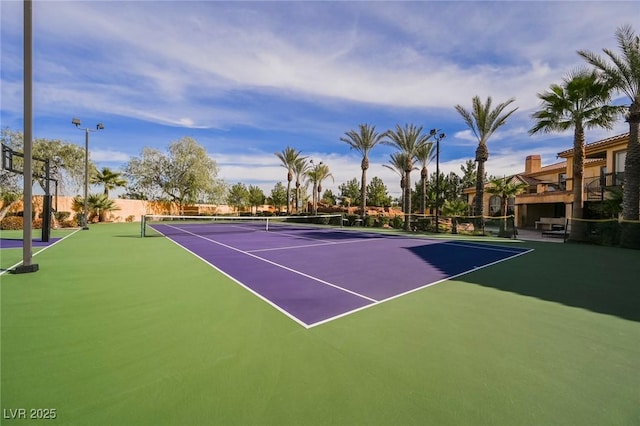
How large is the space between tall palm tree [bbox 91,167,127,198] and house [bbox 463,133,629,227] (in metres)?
48.2

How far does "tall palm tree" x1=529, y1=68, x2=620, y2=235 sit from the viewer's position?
16.8 m

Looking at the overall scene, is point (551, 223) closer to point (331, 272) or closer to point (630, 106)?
point (630, 106)

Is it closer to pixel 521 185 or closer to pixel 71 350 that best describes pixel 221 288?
pixel 71 350

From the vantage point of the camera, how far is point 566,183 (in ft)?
92.3

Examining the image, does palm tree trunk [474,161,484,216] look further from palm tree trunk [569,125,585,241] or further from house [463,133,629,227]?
house [463,133,629,227]

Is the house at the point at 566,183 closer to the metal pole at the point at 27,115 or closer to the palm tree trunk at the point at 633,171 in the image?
the palm tree trunk at the point at 633,171

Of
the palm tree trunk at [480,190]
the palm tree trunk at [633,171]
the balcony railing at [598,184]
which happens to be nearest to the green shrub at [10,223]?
the palm tree trunk at [480,190]

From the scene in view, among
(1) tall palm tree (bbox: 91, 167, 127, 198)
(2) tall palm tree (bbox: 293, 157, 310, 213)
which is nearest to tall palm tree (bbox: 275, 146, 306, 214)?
(2) tall palm tree (bbox: 293, 157, 310, 213)

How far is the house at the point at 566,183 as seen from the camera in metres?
22.4

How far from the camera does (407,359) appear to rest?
356cm

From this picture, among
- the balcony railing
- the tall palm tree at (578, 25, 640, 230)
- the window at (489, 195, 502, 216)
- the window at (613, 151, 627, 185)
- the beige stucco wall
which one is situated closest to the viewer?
the tall palm tree at (578, 25, 640, 230)

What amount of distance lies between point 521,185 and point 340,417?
3586 centimetres

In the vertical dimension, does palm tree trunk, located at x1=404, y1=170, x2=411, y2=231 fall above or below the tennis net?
above

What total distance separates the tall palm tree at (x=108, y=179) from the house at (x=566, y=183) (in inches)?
1899
